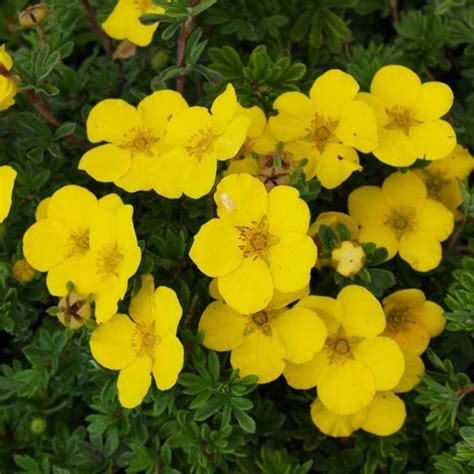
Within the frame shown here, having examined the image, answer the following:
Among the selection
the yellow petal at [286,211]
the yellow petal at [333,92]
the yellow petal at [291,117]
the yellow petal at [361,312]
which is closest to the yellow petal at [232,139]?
the yellow petal at [286,211]

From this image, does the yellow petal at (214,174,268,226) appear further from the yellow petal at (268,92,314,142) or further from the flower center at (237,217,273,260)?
the yellow petal at (268,92,314,142)

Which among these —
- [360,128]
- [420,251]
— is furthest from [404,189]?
[360,128]

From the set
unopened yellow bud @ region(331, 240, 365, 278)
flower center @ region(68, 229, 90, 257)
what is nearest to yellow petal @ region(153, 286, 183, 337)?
flower center @ region(68, 229, 90, 257)

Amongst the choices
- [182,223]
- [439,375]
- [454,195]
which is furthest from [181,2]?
[439,375]

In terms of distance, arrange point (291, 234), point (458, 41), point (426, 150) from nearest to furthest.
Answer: point (291, 234) → point (426, 150) → point (458, 41)

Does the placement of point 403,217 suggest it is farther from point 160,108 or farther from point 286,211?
point 160,108

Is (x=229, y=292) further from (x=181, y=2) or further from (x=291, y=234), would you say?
(x=181, y=2)

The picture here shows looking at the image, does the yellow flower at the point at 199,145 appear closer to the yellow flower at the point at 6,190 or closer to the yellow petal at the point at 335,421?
the yellow flower at the point at 6,190
